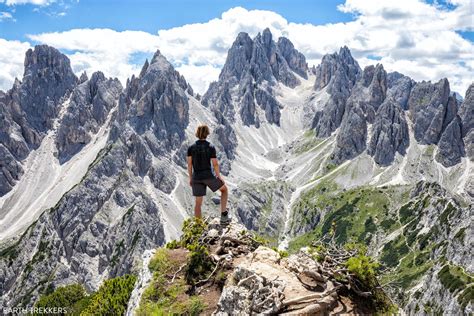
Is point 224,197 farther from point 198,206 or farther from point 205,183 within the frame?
point 198,206

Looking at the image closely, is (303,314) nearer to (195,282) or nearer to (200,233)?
(195,282)

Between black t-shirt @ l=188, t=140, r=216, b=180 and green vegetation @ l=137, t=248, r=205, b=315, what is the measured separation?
14.0 feet

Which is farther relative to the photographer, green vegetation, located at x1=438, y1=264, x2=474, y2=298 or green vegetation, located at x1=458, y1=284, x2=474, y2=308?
green vegetation, located at x1=438, y1=264, x2=474, y2=298

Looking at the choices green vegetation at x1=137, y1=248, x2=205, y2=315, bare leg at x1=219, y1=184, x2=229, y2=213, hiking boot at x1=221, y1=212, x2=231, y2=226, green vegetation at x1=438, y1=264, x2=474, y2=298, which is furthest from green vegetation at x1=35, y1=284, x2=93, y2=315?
green vegetation at x1=438, y1=264, x2=474, y2=298

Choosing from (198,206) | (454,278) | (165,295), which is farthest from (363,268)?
(454,278)

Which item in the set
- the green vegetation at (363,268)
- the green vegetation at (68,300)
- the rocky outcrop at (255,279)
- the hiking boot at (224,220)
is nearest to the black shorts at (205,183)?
the hiking boot at (224,220)

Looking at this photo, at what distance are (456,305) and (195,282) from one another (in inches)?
3991

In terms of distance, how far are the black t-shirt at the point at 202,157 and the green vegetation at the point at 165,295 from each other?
168 inches

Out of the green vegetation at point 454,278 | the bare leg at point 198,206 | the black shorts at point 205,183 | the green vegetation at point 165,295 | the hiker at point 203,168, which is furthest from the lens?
the green vegetation at point 454,278

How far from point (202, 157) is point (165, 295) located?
6917mm

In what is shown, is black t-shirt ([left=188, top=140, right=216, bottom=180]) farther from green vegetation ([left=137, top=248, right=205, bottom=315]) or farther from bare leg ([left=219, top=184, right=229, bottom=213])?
green vegetation ([left=137, top=248, right=205, bottom=315])

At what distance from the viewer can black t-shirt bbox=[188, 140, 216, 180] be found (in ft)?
69.3

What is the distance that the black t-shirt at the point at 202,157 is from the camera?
21.1 meters

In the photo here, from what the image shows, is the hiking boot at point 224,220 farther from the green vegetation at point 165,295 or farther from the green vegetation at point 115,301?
the green vegetation at point 115,301
